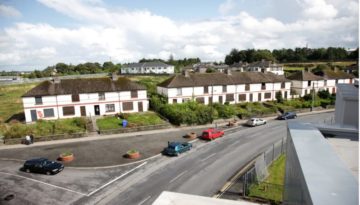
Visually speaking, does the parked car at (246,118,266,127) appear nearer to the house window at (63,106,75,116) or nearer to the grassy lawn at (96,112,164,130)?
the grassy lawn at (96,112,164,130)

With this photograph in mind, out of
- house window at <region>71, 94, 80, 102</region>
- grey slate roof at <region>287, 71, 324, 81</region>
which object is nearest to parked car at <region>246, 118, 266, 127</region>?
grey slate roof at <region>287, 71, 324, 81</region>

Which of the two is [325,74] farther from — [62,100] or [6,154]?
[6,154]

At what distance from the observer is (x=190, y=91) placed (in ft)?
152

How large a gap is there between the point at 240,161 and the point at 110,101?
25332mm

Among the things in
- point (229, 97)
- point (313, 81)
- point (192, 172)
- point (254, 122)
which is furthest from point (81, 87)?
point (313, 81)

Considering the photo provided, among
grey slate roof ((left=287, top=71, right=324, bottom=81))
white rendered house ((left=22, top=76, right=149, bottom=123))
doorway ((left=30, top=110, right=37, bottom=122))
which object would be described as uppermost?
grey slate roof ((left=287, top=71, right=324, bottom=81))

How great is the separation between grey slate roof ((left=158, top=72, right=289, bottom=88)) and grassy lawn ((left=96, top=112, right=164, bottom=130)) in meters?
7.91

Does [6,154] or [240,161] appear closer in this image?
[240,161]

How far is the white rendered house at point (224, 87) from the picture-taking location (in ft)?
150

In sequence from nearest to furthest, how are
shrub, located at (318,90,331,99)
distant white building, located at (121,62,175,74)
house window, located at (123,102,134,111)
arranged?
house window, located at (123,102,134,111)
shrub, located at (318,90,331,99)
distant white building, located at (121,62,175,74)

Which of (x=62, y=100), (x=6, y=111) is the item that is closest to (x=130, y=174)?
(x=62, y=100)

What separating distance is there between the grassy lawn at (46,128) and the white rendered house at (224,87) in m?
16.7

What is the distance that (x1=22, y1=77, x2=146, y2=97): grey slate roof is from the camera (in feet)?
125

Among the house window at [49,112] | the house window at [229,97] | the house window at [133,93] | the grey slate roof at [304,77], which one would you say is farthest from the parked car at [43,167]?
the grey slate roof at [304,77]
